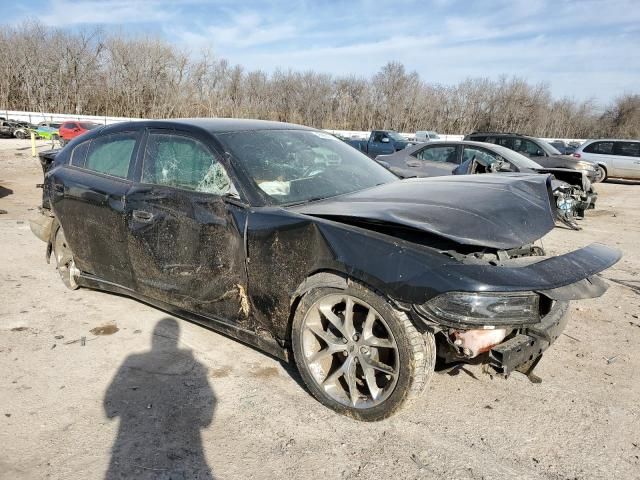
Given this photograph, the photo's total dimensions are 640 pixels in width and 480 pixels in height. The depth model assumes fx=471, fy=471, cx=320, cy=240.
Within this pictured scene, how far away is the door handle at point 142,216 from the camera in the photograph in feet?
10.9

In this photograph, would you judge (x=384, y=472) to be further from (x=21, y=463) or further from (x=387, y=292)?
(x=21, y=463)

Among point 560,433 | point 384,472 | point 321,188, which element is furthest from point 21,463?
point 560,433

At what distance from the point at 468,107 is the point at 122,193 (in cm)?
6339

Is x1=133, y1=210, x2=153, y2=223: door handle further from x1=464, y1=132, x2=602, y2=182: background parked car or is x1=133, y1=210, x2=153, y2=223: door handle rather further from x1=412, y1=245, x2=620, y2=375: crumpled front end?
x1=464, y1=132, x2=602, y2=182: background parked car

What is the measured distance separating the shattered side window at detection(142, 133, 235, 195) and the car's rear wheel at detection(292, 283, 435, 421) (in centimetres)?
98

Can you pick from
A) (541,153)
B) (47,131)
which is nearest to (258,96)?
(47,131)

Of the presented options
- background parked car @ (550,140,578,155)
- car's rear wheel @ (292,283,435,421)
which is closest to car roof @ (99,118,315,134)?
car's rear wheel @ (292,283,435,421)

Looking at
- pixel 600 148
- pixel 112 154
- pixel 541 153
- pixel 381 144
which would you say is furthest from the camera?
pixel 381 144

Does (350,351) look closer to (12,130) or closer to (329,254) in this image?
(329,254)

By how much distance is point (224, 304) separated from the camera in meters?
3.04

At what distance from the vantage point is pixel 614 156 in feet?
54.0

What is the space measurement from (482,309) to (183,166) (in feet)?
7.22

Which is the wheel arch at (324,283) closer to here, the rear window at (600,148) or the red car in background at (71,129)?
the rear window at (600,148)

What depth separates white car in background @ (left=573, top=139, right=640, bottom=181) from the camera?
16.2 m
